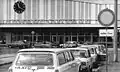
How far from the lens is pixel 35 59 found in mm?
8742

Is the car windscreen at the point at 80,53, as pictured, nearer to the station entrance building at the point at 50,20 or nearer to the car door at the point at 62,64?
the car door at the point at 62,64

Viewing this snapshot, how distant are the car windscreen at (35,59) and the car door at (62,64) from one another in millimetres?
402

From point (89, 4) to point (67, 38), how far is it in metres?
10.2

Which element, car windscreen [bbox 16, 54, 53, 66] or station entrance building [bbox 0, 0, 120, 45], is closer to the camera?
car windscreen [bbox 16, 54, 53, 66]

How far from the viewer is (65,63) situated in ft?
31.8

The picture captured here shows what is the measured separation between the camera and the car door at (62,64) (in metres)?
8.85

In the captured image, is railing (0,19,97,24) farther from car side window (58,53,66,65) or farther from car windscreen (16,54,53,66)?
car windscreen (16,54,53,66)

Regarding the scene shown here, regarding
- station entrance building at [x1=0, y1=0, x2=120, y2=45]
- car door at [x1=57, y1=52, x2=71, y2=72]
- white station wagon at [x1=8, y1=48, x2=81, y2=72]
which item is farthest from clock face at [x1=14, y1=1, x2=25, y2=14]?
white station wagon at [x1=8, y1=48, x2=81, y2=72]

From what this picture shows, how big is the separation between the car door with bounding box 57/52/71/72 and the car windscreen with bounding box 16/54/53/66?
402 millimetres

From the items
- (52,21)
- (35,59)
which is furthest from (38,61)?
(52,21)

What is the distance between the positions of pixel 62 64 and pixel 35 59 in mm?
945

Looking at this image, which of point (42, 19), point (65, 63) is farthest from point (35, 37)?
point (65, 63)

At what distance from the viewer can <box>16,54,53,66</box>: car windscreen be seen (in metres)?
8.63

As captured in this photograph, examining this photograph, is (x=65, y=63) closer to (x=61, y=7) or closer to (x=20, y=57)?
(x=20, y=57)
